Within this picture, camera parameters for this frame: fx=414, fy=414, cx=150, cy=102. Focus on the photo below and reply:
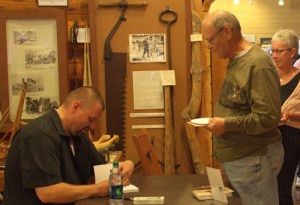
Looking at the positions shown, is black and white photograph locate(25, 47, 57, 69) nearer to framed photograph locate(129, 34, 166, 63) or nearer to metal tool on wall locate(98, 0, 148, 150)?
metal tool on wall locate(98, 0, 148, 150)

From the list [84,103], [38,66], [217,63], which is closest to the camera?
[84,103]

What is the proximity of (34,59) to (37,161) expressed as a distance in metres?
1.83

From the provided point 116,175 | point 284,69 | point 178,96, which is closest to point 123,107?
point 178,96

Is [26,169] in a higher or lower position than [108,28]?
lower

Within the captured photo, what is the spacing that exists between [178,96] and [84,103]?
168 centimetres

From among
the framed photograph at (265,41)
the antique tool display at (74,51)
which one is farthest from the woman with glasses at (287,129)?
the framed photograph at (265,41)

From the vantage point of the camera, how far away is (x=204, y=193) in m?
1.85

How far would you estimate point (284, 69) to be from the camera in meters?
2.84

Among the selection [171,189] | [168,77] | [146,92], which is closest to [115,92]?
[146,92]

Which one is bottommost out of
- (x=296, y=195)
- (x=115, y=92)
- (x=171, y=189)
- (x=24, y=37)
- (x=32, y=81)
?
(x=296, y=195)

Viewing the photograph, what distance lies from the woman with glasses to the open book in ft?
3.16

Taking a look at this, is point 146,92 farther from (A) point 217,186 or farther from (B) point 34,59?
(A) point 217,186

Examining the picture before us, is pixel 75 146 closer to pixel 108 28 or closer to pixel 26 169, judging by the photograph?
pixel 26 169

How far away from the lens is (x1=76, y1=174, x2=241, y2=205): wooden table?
1821 mm
